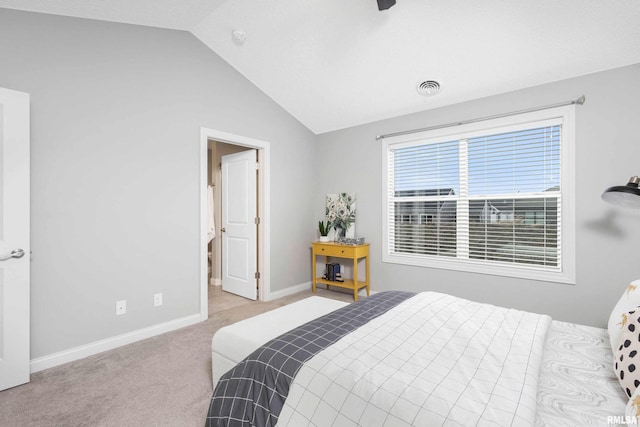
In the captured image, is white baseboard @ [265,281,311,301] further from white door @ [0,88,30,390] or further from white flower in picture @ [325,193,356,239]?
white door @ [0,88,30,390]

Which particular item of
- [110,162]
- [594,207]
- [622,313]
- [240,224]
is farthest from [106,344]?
[594,207]

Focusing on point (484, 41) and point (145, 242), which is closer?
point (484, 41)

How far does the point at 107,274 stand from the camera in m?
2.41

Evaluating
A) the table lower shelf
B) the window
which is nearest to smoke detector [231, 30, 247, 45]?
the window

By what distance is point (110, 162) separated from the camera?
242 centimetres

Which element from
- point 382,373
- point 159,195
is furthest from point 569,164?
point 159,195

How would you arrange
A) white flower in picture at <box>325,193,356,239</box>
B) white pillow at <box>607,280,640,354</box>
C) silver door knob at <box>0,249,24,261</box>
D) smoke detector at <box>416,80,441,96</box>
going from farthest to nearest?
white flower in picture at <box>325,193,356,239</box>
smoke detector at <box>416,80,441,96</box>
silver door knob at <box>0,249,24,261</box>
white pillow at <box>607,280,640,354</box>

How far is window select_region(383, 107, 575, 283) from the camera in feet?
8.83

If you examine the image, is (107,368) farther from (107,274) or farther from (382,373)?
(382,373)

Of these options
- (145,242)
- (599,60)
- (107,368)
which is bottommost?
(107,368)

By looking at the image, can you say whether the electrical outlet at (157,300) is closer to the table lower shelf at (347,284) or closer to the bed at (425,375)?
the bed at (425,375)

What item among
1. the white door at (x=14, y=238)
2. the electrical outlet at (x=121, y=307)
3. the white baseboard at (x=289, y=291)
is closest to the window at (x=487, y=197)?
the white baseboard at (x=289, y=291)

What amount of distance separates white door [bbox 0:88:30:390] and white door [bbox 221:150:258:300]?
209 centimetres

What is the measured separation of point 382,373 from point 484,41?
2706 mm
